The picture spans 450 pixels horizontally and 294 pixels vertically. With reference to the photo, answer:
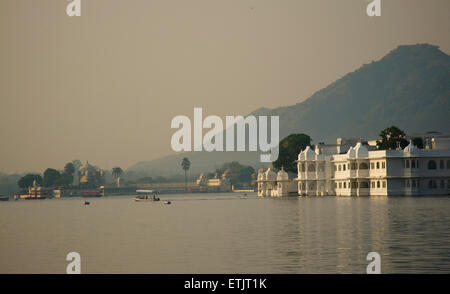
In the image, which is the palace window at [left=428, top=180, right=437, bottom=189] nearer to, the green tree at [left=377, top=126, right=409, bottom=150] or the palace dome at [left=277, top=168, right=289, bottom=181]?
the green tree at [left=377, top=126, right=409, bottom=150]

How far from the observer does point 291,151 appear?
145m

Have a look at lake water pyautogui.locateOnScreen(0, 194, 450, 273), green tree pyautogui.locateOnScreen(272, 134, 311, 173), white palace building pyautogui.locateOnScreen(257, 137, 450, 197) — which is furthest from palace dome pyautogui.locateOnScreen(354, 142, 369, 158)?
lake water pyautogui.locateOnScreen(0, 194, 450, 273)

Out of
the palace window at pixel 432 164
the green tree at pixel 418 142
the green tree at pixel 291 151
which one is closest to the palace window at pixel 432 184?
the palace window at pixel 432 164

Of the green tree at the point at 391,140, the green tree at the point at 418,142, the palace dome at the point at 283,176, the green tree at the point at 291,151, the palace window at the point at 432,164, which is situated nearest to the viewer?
the palace window at the point at 432,164

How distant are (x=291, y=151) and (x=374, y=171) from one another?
115 feet

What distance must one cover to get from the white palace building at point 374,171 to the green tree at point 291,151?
13.3 meters

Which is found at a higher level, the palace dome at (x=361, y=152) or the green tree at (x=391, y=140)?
the green tree at (x=391, y=140)

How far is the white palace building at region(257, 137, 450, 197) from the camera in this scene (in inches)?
4272

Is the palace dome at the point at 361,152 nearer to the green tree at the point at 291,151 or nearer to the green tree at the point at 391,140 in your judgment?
the green tree at the point at 391,140

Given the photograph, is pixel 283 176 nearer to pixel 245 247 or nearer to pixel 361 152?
pixel 361 152

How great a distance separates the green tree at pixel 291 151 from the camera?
145 m

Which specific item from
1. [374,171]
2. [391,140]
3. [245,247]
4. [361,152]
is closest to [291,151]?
[391,140]
